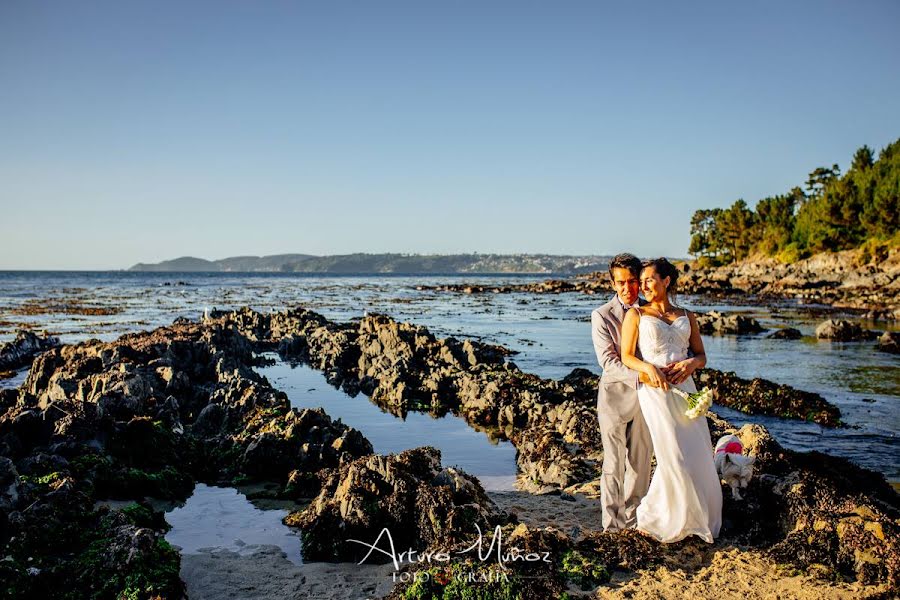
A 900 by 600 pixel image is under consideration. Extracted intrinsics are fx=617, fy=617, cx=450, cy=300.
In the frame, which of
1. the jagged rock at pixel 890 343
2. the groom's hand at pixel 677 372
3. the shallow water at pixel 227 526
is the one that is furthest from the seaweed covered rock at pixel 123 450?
the jagged rock at pixel 890 343

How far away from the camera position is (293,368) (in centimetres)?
1809

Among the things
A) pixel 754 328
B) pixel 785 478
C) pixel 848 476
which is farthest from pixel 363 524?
pixel 754 328

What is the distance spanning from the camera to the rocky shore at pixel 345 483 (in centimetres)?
482

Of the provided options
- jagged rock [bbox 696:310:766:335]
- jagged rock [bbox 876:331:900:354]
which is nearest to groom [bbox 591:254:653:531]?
jagged rock [bbox 876:331:900:354]

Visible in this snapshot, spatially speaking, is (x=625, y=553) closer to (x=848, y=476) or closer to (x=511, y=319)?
(x=848, y=476)

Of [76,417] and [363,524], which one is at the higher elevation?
[76,417]

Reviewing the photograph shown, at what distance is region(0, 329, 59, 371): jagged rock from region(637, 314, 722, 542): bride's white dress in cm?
1758

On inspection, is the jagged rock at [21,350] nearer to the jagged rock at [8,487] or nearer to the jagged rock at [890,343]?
the jagged rock at [8,487]

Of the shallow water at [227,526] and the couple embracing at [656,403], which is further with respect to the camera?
the shallow water at [227,526]

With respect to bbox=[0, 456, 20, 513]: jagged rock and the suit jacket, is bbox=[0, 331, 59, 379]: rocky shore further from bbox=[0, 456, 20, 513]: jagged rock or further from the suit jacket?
the suit jacket

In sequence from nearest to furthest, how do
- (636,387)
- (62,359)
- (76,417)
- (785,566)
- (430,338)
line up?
(785,566) → (636,387) → (76,417) → (62,359) → (430,338)

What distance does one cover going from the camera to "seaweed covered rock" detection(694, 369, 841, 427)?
11.9 m

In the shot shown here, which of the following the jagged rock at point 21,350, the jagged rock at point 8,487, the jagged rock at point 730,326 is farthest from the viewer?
the jagged rock at point 730,326

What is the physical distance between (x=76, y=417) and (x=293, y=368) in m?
10.1
